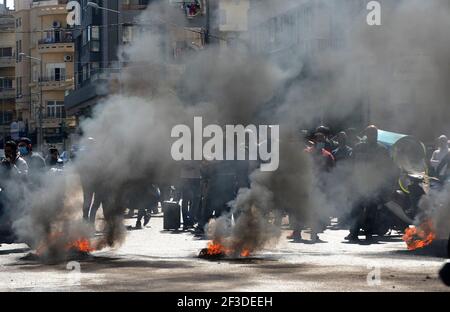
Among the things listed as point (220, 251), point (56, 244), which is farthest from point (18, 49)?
point (220, 251)

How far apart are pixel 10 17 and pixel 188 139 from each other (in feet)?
328

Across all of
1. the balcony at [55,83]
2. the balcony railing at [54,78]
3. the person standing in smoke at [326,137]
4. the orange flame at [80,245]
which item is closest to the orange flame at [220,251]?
the orange flame at [80,245]

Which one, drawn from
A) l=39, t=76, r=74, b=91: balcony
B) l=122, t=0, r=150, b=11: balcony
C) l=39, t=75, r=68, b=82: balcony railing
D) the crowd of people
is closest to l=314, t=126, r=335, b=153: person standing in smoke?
the crowd of people

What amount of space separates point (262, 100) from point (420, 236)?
3316 millimetres

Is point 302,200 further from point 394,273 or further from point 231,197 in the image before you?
point 394,273

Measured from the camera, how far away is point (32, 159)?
19.7 metres

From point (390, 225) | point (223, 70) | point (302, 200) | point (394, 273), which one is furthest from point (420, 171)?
point (394, 273)

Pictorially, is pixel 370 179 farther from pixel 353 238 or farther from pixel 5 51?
pixel 5 51

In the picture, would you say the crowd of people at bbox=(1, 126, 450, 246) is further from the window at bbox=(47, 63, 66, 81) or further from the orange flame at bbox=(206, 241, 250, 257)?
the window at bbox=(47, 63, 66, 81)

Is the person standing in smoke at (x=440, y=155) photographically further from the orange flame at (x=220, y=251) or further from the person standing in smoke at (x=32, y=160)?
the person standing in smoke at (x=32, y=160)

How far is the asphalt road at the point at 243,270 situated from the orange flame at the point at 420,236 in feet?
0.76

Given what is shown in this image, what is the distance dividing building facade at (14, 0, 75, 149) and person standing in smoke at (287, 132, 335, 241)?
74.7m

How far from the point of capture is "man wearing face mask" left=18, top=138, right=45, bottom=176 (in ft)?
62.1
